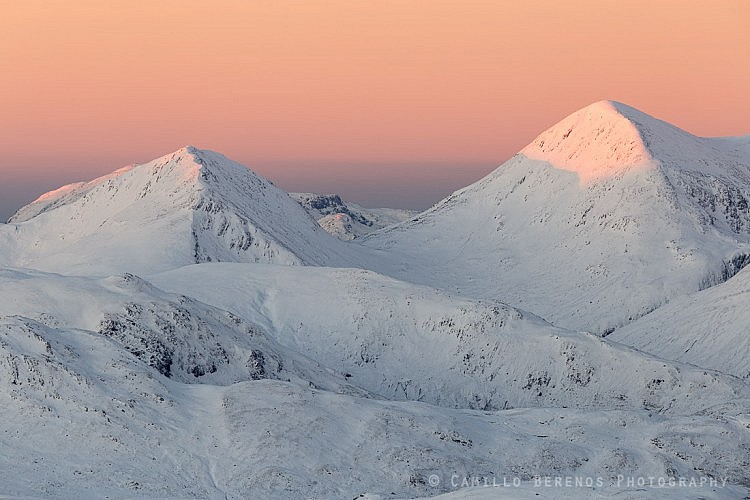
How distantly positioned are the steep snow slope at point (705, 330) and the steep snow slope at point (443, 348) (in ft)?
104

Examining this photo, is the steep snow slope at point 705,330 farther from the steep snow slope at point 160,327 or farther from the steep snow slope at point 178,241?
the steep snow slope at point 160,327

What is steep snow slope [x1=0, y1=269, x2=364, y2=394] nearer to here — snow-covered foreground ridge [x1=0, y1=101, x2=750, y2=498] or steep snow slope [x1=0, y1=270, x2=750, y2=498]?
snow-covered foreground ridge [x1=0, y1=101, x2=750, y2=498]

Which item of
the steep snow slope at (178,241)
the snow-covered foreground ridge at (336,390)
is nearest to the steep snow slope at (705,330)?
the snow-covered foreground ridge at (336,390)

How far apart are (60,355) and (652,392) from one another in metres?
64.8

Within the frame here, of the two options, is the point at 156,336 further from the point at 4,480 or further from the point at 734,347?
the point at 734,347

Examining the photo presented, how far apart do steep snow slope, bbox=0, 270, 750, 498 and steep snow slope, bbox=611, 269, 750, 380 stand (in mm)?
55024

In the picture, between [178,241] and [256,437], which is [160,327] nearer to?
[256,437]

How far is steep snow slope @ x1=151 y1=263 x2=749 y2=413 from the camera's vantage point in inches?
4498

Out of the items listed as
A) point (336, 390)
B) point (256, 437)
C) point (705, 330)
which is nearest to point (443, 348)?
point (336, 390)

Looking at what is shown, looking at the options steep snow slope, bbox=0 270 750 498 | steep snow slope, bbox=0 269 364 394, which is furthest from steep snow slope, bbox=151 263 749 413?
steep snow slope, bbox=0 270 750 498

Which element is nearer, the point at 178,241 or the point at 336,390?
the point at 336,390

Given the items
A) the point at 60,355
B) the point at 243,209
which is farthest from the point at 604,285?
the point at 60,355

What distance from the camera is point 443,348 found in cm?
12594

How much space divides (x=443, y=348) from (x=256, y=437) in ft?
185
